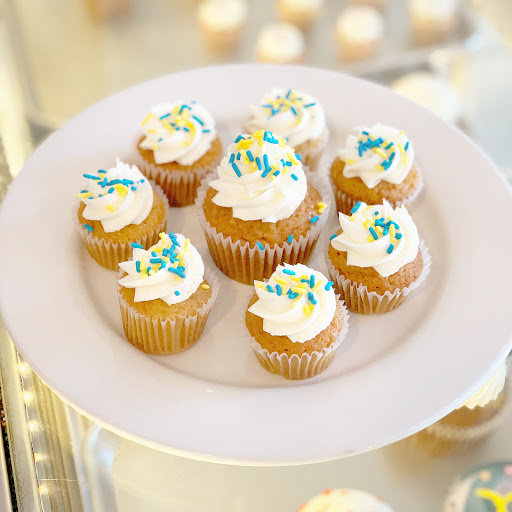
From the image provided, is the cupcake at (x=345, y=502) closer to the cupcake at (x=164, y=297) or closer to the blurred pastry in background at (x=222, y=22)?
the cupcake at (x=164, y=297)

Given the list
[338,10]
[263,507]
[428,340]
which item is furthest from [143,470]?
[338,10]

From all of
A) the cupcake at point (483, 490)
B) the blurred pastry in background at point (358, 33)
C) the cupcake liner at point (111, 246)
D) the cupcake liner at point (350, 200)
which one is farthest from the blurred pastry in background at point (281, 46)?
the cupcake at point (483, 490)

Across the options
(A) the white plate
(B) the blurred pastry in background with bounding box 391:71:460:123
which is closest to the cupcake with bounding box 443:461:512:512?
(A) the white plate

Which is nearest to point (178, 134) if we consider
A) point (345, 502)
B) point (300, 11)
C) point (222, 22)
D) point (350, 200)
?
point (350, 200)

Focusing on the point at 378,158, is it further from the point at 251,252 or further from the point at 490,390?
the point at 490,390

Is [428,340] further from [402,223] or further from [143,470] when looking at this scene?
[143,470]
